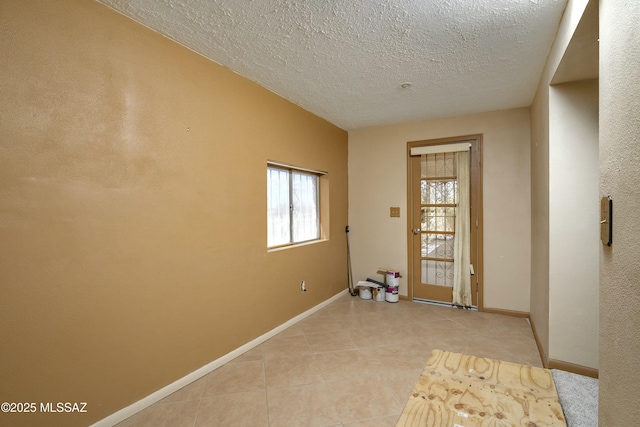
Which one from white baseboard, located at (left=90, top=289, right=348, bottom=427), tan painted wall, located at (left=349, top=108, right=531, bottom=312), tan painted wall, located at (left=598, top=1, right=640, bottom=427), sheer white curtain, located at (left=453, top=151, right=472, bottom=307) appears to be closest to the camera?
tan painted wall, located at (left=598, top=1, right=640, bottom=427)

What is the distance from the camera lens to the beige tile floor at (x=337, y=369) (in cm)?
191

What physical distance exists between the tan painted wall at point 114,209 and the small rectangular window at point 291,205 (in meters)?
0.47

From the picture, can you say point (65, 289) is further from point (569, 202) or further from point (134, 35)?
point (569, 202)

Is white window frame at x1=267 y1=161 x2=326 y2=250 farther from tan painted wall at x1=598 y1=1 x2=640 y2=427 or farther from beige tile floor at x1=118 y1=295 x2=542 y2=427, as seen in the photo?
tan painted wall at x1=598 y1=1 x2=640 y2=427

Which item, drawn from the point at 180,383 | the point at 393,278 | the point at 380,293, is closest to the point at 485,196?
the point at 393,278

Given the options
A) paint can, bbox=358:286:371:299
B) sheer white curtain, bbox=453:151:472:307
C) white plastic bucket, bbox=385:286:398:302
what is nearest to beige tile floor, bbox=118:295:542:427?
sheer white curtain, bbox=453:151:472:307

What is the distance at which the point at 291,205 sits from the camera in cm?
370

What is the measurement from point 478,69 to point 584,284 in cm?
193

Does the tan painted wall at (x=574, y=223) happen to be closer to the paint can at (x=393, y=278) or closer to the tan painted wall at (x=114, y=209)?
the paint can at (x=393, y=278)

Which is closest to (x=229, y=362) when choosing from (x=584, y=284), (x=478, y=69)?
(x=584, y=284)

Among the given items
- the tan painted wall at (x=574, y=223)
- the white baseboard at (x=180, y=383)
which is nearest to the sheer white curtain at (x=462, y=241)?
the tan painted wall at (x=574, y=223)

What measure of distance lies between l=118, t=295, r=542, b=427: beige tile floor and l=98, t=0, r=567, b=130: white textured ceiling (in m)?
2.56

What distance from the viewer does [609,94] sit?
3.67ft

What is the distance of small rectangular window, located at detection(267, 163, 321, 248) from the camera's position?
11.0ft
